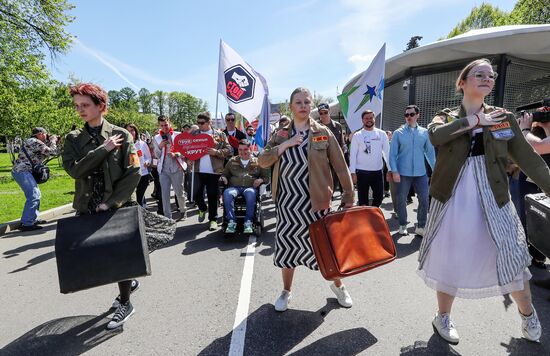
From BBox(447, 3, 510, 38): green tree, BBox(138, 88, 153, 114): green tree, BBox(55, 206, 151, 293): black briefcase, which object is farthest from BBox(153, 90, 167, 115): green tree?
BBox(55, 206, 151, 293): black briefcase

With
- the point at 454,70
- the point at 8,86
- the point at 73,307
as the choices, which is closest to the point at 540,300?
the point at 73,307

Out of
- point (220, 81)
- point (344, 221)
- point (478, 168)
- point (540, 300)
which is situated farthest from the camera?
point (220, 81)

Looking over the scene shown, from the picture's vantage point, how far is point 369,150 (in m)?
5.55

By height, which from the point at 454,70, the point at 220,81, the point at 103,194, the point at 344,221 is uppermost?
the point at 454,70

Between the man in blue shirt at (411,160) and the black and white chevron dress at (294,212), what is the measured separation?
2.94m

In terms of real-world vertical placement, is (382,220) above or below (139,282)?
above

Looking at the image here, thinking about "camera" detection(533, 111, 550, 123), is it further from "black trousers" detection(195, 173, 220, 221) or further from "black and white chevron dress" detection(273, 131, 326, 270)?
"black trousers" detection(195, 173, 220, 221)

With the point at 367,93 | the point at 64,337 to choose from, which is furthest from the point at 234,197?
the point at 367,93

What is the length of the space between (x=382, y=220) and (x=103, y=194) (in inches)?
93.6

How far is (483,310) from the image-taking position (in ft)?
9.71

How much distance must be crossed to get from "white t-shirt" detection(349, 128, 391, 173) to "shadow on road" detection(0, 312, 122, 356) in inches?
165

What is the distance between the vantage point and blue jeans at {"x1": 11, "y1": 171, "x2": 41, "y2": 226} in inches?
263

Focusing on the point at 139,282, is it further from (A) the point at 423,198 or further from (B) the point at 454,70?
(B) the point at 454,70

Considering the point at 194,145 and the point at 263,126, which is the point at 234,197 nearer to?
the point at 194,145
